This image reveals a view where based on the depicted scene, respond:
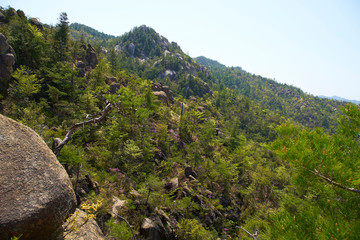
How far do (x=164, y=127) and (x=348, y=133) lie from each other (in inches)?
589

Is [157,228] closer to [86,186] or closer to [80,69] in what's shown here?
[86,186]

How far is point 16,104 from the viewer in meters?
13.6

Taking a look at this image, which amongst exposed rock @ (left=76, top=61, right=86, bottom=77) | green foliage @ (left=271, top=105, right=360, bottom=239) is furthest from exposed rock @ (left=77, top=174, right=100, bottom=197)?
exposed rock @ (left=76, top=61, right=86, bottom=77)

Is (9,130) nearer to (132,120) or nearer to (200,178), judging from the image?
(132,120)

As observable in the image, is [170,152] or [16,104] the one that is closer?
[16,104]

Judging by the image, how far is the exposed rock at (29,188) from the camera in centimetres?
271

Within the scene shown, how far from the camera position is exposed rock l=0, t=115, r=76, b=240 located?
271cm

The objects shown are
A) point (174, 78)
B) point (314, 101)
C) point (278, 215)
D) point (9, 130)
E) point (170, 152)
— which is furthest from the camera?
point (314, 101)

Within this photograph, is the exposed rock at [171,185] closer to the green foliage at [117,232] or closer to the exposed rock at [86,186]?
the exposed rock at [86,186]

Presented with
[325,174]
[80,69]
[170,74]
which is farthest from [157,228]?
Answer: [170,74]

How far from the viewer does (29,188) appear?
300cm

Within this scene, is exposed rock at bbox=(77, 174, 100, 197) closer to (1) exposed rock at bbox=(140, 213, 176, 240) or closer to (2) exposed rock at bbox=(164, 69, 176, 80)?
(1) exposed rock at bbox=(140, 213, 176, 240)

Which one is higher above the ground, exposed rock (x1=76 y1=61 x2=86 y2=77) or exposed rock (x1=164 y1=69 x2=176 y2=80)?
exposed rock (x1=164 y1=69 x2=176 y2=80)

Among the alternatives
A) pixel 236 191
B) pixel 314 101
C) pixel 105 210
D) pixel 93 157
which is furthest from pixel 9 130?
pixel 314 101
